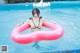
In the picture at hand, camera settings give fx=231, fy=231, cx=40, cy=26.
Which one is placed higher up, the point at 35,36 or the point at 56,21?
the point at 35,36

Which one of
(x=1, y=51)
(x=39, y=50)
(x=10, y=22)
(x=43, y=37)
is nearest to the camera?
(x=43, y=37)

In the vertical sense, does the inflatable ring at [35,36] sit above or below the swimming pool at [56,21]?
above

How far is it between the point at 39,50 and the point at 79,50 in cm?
85

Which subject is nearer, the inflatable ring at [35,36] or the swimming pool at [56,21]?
the inflatable ring at [35,36]

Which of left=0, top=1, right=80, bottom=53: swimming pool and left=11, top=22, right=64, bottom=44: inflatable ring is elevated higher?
left=11, top=22, right=64, bottom=44: inflatable ring

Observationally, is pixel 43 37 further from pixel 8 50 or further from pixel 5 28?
pixel 5 28

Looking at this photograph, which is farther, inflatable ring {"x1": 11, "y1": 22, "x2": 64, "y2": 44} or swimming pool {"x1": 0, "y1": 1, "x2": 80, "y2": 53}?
swimming pool {"x1": 0, "y1": 1, "x2": 80, "y2": 53}

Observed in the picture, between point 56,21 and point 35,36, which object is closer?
point 35,36

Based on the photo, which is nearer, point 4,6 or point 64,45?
point 64,45

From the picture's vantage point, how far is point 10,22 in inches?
318

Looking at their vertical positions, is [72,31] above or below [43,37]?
below

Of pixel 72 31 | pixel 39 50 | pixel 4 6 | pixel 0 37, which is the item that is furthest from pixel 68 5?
pixel 39 50

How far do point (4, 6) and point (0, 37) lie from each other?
5089 millimetres

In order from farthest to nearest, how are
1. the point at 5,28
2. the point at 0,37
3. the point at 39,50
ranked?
the point at 5,28
the point at 0,37
the point at 39,50
